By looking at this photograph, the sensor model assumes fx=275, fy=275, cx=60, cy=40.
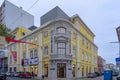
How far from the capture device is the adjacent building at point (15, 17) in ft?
291

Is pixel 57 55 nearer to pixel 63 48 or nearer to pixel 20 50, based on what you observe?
pixel 63 48

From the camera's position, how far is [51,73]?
5447 centimetres

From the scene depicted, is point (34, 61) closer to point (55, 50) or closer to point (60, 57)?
point (55, 50)

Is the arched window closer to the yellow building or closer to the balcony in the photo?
the yellow building

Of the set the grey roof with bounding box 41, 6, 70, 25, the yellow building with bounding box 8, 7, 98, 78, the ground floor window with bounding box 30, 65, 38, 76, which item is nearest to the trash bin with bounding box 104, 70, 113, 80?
the yellow building with bounding box 8, 7, 98, 78

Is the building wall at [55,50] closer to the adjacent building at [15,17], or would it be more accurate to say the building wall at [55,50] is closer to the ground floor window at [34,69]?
the ground floor window at [34,69]

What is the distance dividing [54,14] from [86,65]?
17.7 m

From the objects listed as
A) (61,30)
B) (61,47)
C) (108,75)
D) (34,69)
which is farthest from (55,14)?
(108,75)

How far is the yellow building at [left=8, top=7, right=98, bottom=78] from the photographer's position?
54969mm

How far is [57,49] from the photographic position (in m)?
55.6

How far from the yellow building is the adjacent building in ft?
68.9

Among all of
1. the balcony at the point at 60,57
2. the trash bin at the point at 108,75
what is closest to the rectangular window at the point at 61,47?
the balcony at the point at 60,57

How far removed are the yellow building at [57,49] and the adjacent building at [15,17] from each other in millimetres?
20996

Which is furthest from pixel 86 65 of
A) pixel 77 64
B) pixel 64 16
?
pixel 64 16
